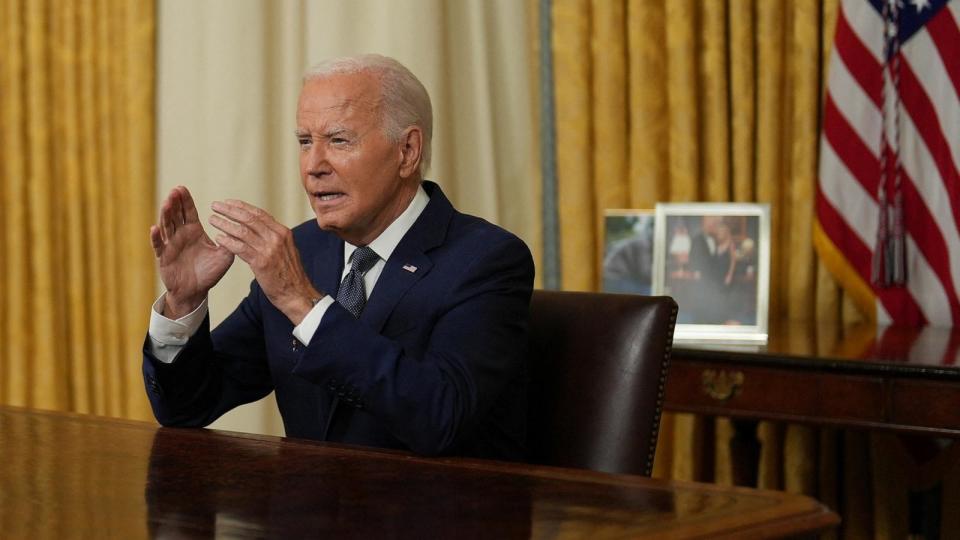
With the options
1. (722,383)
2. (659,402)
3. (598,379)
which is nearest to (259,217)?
(598,379)

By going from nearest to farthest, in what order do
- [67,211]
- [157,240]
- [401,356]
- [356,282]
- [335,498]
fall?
[335,498], [401,356], [157,240], [356,282], [67,211]

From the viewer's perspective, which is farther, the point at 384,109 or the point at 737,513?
the point at 384,109

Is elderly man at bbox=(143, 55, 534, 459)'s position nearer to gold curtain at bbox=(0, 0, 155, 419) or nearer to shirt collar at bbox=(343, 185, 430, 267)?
shirt collar at bbox=(343, 185, 430, 267)

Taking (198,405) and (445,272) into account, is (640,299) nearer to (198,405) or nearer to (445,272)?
(445,272)

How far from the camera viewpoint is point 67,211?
515 cm

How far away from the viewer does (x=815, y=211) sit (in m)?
4.02

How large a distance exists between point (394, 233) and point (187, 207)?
1.31 ft

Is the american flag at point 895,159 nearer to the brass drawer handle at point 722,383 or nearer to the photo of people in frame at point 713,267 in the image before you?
the photo of people in frame at point 713,267

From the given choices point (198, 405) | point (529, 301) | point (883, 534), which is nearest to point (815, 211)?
point (883, 534)

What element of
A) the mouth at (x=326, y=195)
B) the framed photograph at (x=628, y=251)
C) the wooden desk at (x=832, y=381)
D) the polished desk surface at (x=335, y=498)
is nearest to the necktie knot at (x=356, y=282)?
the mouth at (x=326, y=195)

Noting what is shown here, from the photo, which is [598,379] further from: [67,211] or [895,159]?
[67,211]

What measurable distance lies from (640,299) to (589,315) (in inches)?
4.0

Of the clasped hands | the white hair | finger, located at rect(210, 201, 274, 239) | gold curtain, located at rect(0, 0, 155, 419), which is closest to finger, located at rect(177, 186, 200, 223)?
the clasped hands

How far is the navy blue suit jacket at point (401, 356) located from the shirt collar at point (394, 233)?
0.08ft
